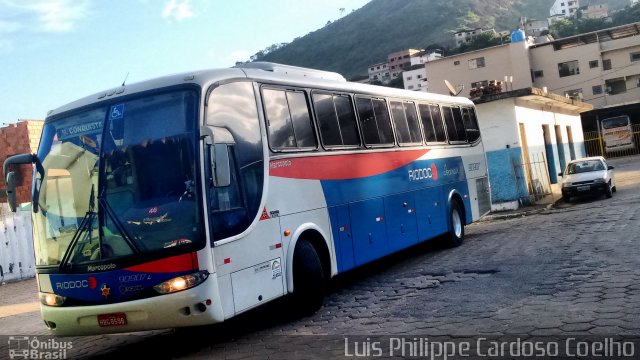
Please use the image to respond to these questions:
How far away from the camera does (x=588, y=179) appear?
22.1 meters

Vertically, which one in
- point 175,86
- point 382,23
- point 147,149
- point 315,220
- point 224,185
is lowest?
point 315,220

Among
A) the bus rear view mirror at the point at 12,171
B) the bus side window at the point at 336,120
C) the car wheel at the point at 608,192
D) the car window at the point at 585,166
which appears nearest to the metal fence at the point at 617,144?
the car window at the point at 585,166

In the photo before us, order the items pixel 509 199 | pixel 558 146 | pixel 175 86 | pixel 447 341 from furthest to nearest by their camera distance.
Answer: pixel 558 146 → pixel 509 199 → pixel 175 86 → pixel 447 341

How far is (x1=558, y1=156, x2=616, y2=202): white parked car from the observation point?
862 inches

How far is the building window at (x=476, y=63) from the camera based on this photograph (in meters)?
64.3

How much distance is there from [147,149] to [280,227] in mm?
1992

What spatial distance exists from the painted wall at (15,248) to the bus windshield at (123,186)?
40.7ft

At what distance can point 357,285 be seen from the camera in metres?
10.6

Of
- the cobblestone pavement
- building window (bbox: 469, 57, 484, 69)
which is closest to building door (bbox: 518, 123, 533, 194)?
the cobblestone pavement

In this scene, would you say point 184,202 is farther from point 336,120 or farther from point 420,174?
point 420,174

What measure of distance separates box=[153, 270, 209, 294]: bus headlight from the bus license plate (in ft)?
1.65

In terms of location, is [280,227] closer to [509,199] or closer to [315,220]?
[315,220]

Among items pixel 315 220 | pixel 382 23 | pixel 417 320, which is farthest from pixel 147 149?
pixel 382 23

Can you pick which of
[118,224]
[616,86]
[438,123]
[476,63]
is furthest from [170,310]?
[616,86]
